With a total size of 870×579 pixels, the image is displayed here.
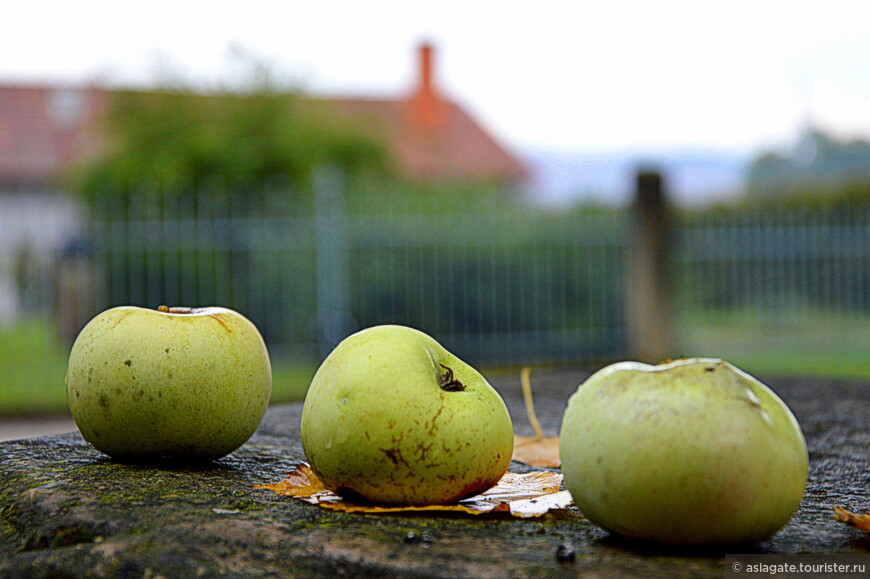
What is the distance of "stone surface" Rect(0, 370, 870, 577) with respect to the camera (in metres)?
1.10

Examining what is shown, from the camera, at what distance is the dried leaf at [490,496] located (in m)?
1.36

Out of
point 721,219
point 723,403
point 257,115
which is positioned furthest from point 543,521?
point 257,115

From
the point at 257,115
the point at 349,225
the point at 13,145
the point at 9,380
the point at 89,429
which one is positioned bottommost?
the point at 9,380

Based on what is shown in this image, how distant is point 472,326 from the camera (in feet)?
30.6

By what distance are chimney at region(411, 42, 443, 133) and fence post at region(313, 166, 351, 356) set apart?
45.3ft

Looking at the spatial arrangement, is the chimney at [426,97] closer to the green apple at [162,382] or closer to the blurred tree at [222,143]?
the blurred tree at [222,143]

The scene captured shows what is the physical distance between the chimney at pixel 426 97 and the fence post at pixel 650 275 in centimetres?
1482

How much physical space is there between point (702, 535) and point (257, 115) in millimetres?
13213

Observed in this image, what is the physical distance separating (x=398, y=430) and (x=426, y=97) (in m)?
21.7

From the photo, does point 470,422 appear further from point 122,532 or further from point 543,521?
point 122,532

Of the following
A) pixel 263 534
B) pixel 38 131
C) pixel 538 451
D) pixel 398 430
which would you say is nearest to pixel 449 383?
pixel 398 430

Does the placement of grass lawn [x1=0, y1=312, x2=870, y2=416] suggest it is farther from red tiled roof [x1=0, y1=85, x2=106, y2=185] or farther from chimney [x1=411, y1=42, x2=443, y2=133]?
red tiled roof [x1=0, y1=85, x2=106, y2=185]

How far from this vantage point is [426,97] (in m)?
22.5

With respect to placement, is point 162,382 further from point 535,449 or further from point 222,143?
point 222,143
